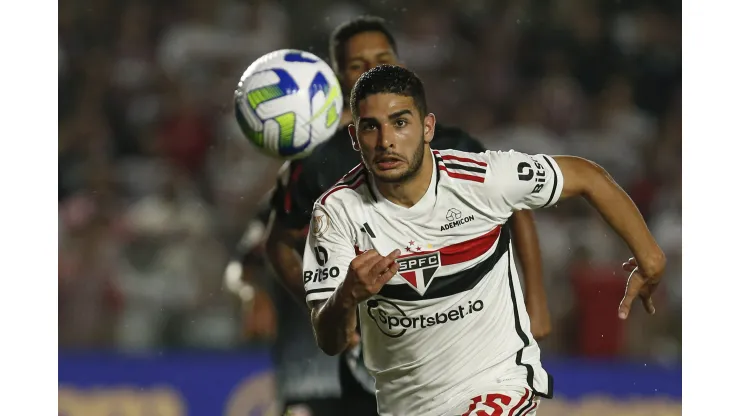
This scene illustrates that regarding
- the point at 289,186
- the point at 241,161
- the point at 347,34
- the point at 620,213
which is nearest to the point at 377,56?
the point at 347,34

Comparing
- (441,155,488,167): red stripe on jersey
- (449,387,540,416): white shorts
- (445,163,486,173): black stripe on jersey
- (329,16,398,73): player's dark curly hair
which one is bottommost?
(449,387,540,416): white shorts

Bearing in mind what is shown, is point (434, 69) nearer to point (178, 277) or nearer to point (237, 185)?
point (237, 185)

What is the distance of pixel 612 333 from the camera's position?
→ 21.0 feet

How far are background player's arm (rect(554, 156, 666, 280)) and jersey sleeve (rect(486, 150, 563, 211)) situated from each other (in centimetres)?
4

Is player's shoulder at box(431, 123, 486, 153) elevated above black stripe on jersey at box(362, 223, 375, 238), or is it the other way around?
player's shoulder at box(431, 123, 486, 153)

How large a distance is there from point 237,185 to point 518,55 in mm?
2300

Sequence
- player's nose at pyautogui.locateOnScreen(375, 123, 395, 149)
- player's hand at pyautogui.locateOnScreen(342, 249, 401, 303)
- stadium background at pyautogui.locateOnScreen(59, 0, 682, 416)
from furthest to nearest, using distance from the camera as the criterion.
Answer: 1. stadium background at pyautogui.locateOnScreen(59, 0, 682, 416)
2. player's nose at pyautogui.locateOnScreen(375, 123, 395, 149)
3. player's hand at pyautogui.locateOnScreen(342, 249, 401, 303)

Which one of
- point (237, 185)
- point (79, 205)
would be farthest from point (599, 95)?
point (79, 205)

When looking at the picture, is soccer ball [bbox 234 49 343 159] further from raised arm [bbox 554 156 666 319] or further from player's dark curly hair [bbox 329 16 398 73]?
raised arm [bbox 554 156 666 319]

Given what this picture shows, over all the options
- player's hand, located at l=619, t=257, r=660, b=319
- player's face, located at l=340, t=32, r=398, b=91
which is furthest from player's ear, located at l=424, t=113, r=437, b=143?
player's face, located at l=340, t=32, r=398, b=91

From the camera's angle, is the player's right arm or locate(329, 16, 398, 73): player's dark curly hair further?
locate(329, 16, 398, 73): player's dark curly hair

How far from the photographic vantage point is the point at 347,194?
3260 mm

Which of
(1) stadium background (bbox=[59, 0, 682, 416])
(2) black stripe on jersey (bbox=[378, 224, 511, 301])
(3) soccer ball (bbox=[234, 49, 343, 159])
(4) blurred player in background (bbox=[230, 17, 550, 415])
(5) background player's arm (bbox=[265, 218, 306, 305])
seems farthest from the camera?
(1) stadium background (bbox=[59, 0, 682, 416])

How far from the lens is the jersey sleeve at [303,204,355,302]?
309 centimetres
